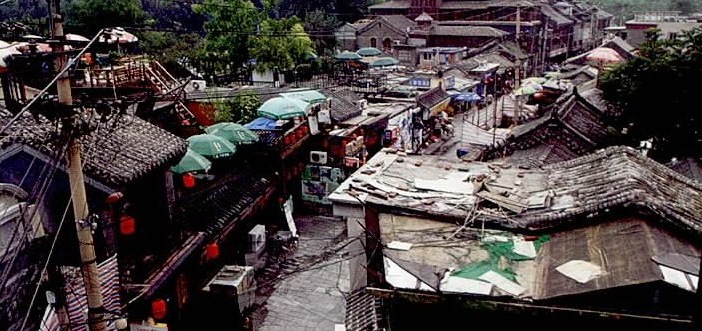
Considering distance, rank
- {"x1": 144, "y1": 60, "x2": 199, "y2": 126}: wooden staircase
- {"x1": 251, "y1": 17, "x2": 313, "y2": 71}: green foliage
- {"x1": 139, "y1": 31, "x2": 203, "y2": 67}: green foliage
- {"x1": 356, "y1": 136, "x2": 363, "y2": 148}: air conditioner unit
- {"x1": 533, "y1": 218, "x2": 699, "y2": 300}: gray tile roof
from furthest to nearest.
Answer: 1. {"x1": 139, "y1": 31, "x2": 203, "y2": 67}: green foliage
2. {"x1": 251, "y1": 17, "x2": 313, "y2": 71}: green foliage
3. {"x1": 356, "y1": 136, "x2": 363, "y2": 148}: air conditioner unit
4. {"x1": 144, "y1": 60, "x2": 199, "y2": 126}: wooden staircase
5. {"x1": 533, "y1": 218, "x2": 699, "y2": 300}: gray tile roof

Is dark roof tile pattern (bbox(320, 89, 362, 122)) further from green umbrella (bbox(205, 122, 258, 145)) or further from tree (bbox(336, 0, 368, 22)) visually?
tree (bbox(336, 0, 368, 22))

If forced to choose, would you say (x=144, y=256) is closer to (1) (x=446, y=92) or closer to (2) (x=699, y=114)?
(2) (x=699, y=114)

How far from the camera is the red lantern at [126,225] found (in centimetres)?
1645

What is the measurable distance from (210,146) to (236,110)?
9.09 meters

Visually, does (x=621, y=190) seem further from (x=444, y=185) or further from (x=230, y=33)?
(x=230, y=33)

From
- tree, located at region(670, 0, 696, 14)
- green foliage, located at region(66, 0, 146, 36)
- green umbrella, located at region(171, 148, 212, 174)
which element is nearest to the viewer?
green umbrella, located at region(171, 148, 212, 174)

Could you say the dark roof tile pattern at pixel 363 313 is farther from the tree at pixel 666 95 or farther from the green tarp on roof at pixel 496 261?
the tree at pixel 666 95

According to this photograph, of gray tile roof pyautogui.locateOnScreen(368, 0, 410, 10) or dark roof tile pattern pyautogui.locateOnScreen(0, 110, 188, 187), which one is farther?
gray tile roof pyautogui.locateOnScreen(368, 0, 410, 10)

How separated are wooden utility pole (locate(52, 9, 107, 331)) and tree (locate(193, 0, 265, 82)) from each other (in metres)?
25.2

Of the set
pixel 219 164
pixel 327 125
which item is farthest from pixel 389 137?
pixel 219 164

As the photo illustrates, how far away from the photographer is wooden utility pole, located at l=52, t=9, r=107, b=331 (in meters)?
9.39

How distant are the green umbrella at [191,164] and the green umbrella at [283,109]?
647cm

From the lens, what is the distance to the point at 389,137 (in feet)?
113

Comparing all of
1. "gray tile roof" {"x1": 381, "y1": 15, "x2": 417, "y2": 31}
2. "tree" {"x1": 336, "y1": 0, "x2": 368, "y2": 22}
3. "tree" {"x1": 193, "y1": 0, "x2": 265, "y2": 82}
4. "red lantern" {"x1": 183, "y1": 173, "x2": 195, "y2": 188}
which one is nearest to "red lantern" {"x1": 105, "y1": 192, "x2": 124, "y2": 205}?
"red lantern" {"x1": 183, "y1": 173, "x2": 195, "y2": 188}
